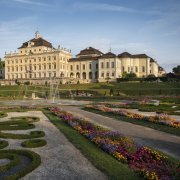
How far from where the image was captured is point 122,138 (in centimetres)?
895

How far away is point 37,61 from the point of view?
291 feet

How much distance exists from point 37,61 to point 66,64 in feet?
27.8

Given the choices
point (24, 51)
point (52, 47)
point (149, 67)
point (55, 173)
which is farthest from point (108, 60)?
point (55, 173)

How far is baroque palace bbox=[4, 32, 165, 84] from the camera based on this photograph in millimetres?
80750

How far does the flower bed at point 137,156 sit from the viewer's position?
6319mm

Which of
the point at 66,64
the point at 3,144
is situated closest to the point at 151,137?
the point at 3,144

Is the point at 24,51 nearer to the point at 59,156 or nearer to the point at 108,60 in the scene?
the point at 108,60

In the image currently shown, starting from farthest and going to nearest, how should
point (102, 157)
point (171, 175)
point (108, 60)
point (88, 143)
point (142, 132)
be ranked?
point (108, 60)
point (142, 132)
point (88, 143)
point (102, 157)
point (171, 175)

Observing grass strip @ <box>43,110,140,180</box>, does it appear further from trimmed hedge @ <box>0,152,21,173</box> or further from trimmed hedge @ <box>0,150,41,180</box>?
trimmed hedge @ <box>0,152,21,173</box>

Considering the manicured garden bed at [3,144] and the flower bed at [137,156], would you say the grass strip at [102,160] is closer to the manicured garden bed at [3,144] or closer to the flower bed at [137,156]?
the flower bed at [137,156]

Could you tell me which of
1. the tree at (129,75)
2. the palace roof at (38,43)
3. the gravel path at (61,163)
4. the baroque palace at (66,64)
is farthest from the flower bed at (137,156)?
the palace roof at (38,43)

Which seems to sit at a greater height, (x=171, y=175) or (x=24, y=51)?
(x=24, y=51)

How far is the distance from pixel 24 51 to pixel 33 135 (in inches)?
3265

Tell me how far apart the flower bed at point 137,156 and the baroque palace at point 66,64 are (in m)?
67.5
